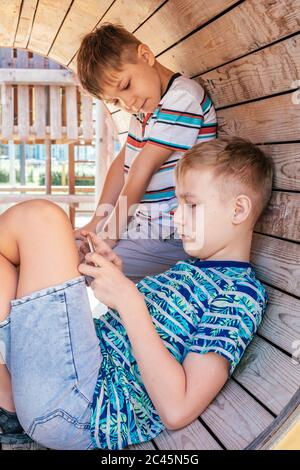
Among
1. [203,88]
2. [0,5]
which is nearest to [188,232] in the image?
[203,88]

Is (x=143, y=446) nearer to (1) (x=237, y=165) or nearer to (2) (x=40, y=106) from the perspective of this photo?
(1) (x=237, y=165)

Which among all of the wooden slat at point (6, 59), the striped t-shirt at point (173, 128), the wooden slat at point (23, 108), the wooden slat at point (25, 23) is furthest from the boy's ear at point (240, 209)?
the wooden slat at point (6, 59)

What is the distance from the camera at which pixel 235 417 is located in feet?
5.26

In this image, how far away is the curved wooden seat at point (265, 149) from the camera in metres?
1.56

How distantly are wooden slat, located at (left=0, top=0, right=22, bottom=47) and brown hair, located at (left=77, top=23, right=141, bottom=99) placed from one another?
104cm

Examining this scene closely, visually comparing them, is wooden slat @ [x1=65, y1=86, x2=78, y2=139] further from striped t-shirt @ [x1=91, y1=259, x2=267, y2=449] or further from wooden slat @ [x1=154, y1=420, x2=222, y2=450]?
wooden slat @ [x1=154, y1=420, x2=222, y2=450]

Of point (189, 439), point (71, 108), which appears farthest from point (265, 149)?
point (71, 108)

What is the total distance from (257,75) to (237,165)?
1.09 feet

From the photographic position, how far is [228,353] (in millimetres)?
1509

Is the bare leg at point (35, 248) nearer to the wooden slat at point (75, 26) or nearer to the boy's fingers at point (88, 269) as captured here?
the boy's fingers at point (88, 269)

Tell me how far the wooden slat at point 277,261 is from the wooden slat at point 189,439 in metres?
0.45

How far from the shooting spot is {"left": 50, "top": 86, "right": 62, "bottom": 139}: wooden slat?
6.12 m

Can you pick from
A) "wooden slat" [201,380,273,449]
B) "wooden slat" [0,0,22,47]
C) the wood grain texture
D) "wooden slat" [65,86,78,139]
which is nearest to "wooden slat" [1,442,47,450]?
"wooden slat" [201,380,273,449]

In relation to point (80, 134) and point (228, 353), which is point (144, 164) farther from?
point (80, 134)
